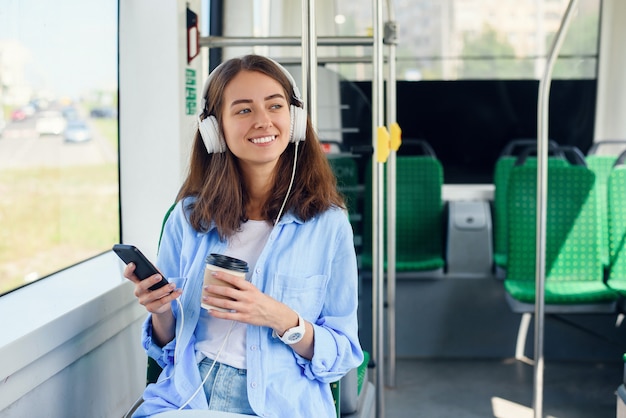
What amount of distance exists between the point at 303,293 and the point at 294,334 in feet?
0.37

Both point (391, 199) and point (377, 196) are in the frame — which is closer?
point (377, 196)

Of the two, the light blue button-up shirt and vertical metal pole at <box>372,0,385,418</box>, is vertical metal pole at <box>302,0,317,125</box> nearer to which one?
the light blue button-up shirt

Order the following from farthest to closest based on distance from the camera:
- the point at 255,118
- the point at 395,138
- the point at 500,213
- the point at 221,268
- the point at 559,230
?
1. the point at 500,213
2. the point at 559,230
3. the point at 395,138
4. the point at 255,118
5. the point at 221,268

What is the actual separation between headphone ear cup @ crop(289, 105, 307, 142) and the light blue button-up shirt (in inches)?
6.9

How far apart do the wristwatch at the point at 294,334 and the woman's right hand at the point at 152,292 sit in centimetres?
22

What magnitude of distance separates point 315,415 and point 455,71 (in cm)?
489

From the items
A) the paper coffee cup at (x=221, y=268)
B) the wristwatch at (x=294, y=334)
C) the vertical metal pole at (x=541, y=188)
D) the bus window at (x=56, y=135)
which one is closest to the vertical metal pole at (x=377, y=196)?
the vertical metal pole at (x=541, y=188)

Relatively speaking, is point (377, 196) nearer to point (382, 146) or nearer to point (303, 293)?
point (382, 146)

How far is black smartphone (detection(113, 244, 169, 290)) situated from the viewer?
4.76 ft

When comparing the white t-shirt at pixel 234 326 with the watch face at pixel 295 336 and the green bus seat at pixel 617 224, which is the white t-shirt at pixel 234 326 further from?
the green bus seat at pixel 617 224

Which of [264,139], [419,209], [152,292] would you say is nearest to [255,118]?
[264,139]

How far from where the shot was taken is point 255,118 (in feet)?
5.33

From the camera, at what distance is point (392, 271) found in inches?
145

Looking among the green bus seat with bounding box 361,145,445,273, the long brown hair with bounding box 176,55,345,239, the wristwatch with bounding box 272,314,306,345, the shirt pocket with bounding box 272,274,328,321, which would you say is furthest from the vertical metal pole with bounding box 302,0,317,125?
the green bus seat with bounding box 361,145,445,273
